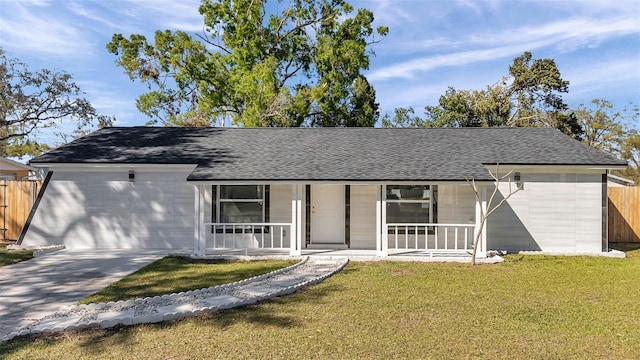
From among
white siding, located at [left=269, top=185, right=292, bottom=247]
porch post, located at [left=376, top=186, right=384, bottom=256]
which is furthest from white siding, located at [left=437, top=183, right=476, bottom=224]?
white siding, located at [left=269, top=185, right=292, bottom=247]

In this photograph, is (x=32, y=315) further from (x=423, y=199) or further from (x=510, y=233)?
(x=510, y=233)

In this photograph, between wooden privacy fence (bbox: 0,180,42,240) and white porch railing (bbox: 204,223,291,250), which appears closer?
white porch railing (bbox: 204,223,291,250)

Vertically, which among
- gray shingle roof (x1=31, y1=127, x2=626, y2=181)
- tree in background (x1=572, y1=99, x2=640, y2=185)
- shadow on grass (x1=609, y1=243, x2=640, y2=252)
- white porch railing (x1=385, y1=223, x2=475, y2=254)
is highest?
tree in background (x1=572, y1=99, x2=640, y2=185)

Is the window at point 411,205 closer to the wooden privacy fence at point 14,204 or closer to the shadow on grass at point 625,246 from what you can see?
the shadow on grass at point 625,246

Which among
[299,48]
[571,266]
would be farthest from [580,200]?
[299,48]

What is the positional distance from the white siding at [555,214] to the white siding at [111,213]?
9632mm

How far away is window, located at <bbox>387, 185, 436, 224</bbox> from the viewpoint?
11.6 m

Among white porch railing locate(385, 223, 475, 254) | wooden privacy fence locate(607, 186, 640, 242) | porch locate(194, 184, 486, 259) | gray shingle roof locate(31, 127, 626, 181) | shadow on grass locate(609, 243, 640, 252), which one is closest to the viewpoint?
gray shingle roof locate(31, 127, 626, 181)

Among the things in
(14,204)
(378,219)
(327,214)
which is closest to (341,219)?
(327,214)

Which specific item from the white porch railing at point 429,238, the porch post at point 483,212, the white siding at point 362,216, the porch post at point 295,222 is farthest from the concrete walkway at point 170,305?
the porch post at point 483,212

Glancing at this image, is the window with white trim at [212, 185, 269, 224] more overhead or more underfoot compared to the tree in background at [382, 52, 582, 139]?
more underfoot

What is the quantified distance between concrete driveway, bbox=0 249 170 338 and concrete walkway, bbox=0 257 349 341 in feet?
1.76

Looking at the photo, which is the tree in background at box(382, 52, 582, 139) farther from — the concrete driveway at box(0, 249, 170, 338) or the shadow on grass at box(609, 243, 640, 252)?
the concrete driveway at box(0, 249, 170, 338)

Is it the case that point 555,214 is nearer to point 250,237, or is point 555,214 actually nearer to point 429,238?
point 429,238
